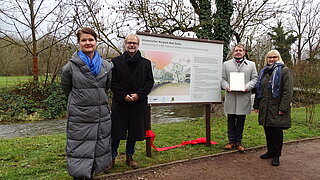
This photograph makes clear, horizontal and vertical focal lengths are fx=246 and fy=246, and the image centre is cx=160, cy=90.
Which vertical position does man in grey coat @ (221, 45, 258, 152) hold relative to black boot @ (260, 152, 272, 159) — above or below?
above

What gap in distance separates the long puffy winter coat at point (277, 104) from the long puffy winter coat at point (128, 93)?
214cm

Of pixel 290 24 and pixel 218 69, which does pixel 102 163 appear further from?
pixel 290 24

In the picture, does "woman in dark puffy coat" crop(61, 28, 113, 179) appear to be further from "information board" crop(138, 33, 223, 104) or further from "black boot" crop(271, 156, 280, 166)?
"black boot" crop(271, 156, 280, 166)

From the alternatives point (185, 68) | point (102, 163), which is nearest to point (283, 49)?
point (185, 68)

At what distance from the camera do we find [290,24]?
30.5 m

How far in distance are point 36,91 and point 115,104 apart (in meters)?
12.7

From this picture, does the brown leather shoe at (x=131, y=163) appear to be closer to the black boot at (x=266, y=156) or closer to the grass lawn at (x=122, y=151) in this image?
the grass lawn at (x=122, y=151)

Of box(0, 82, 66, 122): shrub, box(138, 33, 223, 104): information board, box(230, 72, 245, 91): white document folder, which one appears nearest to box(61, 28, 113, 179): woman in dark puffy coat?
box(138, 33, 223, 104): information board

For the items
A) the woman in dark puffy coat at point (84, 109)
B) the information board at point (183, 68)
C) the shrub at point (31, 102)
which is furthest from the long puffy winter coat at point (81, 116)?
the shrub at point (31, 102)

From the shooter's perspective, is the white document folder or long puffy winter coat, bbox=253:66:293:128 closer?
long puffy winter coat, bbox=253:66:293:128

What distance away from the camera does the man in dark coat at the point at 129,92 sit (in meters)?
3.67

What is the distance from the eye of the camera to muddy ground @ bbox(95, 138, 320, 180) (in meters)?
3.87

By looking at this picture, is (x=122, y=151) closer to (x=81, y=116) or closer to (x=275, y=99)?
(x=81, y=116)

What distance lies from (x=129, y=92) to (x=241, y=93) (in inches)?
91.8
